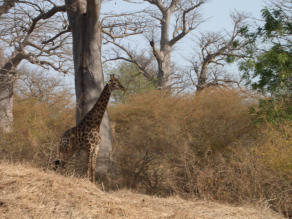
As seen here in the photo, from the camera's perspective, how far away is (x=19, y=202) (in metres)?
4.87

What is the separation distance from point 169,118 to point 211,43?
885 cm

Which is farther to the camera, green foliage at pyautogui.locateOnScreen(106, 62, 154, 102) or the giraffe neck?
green foliage at pyautogui.locateOnScreen(106, 62, 154, 102)

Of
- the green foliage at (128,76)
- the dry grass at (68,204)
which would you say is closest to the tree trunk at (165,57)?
the green foliage at (128,76)

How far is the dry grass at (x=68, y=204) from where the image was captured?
189 inches

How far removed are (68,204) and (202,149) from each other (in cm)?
433

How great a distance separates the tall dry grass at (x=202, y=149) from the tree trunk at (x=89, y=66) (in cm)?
56

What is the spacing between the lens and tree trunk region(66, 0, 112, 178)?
29.1ft

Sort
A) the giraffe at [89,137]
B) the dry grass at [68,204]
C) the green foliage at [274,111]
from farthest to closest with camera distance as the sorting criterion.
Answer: the green foliage at [274,111], the giraffe at [89,137], the dry grass at [68,204]

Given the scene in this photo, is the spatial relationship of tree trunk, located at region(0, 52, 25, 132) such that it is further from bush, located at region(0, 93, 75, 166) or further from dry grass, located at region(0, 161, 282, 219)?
dry grass, located at region(0, 161, 282, 219)

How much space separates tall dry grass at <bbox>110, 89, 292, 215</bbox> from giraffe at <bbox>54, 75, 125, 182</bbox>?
74.0 inches

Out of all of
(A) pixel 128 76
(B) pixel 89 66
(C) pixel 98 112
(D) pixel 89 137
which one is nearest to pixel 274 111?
(C) pixel 98 112

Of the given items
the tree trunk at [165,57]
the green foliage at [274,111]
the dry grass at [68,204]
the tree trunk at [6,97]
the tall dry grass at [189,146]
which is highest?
the tree trunk at [165,57]

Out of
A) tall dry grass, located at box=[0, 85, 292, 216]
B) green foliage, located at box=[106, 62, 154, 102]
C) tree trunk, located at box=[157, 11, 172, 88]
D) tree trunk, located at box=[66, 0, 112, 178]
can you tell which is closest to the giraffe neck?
tall dry grass, located at box=[0, 85, 292, 216]

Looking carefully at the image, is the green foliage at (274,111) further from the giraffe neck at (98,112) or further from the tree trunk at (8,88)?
the tree trunk at (8,88)
